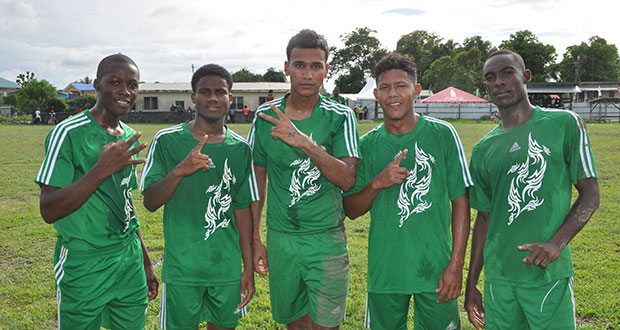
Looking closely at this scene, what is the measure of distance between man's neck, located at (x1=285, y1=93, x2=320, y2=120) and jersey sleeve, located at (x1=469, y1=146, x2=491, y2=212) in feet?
3.78

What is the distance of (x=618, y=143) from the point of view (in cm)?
1742

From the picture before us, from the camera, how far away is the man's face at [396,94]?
3094 millimetres

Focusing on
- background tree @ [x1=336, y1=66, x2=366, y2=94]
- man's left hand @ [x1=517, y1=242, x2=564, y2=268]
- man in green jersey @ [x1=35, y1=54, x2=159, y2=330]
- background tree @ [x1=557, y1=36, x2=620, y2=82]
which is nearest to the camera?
man's left hand @ [x1=517, y1=242, x2=564, y2=268]

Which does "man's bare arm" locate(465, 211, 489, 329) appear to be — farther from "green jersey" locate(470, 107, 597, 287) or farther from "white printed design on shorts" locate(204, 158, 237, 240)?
"white printed design on shorts" locate(204, 158, 237, 240)

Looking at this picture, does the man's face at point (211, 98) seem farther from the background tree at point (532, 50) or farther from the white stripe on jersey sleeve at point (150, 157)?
the background tree at point (532, 50)

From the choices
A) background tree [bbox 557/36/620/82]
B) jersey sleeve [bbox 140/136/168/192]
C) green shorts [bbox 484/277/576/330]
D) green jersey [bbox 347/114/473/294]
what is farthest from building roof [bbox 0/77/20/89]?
green shorts [bbox 484/277/576/330]

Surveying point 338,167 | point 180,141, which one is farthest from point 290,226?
point 180,141

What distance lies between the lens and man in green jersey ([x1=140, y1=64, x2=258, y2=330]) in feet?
9.97

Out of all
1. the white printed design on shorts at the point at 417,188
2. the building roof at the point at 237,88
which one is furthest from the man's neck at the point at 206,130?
the building roof at the point at 237,88

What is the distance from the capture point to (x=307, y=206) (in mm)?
3121

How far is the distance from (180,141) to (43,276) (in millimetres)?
3492

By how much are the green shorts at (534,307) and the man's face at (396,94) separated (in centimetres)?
125

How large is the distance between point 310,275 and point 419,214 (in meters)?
0.83

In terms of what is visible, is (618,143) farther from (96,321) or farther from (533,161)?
(96,321)
